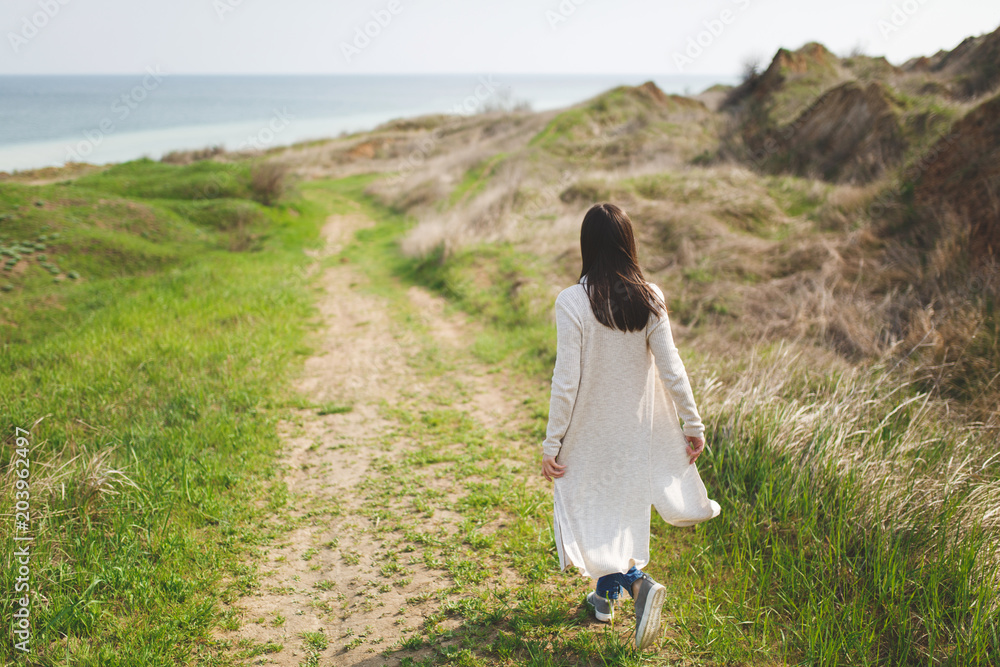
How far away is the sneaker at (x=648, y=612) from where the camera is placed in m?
2.54

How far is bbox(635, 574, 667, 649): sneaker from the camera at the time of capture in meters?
2.54

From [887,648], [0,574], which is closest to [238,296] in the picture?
[0,574]

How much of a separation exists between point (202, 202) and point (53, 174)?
16.6 m

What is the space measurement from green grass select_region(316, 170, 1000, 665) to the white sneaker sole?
7.7 inches

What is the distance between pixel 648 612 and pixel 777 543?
50.7 inches

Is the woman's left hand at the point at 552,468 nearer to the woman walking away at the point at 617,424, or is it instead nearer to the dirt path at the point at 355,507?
the woman walking away at the point at 617,424

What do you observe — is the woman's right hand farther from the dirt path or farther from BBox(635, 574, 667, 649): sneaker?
the dirt path

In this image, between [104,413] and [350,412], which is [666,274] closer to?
[350,412]

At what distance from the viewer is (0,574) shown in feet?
9.68

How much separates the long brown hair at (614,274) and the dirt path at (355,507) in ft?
6.59

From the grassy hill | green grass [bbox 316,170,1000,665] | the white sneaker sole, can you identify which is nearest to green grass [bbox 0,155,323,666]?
the grassy hill
